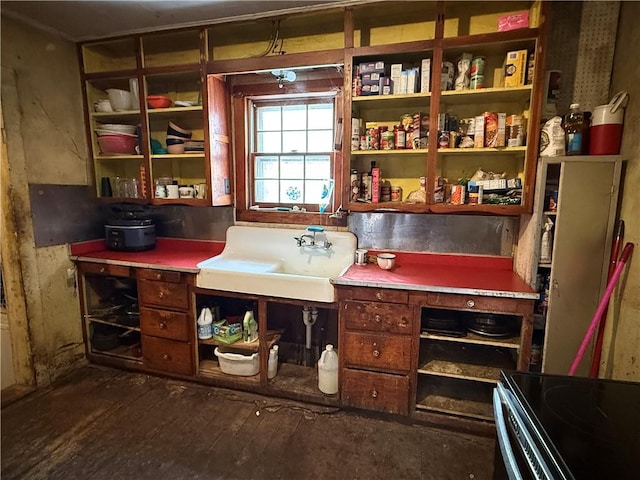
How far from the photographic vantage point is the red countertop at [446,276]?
171 cm

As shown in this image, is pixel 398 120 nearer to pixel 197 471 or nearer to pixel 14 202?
pixel 197 471

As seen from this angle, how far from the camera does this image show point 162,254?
253 centimetres

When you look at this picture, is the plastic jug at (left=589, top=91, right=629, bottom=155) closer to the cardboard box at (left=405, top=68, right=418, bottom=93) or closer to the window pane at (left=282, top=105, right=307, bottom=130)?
the cardboard box at (left=405, top=68, right=418, bottom=93)

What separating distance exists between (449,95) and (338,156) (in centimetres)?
79

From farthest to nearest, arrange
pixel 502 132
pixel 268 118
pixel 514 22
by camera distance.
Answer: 1. pixel 268 118
2. pixel 502 132
3. pixel 514 22

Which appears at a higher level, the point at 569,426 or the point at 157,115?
the point at 157,115

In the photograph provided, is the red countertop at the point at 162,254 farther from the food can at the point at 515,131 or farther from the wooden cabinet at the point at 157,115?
the food can at the point at 515,131

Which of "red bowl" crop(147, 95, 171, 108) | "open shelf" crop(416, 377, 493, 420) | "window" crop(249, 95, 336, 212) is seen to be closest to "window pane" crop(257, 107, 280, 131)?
"window" crop(249, 95, 336, 212)

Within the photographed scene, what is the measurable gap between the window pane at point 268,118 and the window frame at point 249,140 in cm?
9


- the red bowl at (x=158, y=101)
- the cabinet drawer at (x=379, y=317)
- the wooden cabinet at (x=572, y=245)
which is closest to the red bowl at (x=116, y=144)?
the red bowl at (x=158, y=101)

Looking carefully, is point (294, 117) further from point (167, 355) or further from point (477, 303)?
point (167, 355)

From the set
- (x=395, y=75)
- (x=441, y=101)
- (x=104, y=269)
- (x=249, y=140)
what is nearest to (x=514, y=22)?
(x=441, y=101)

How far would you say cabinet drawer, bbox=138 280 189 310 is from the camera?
2195 mm

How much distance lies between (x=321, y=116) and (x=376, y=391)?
183 cm
